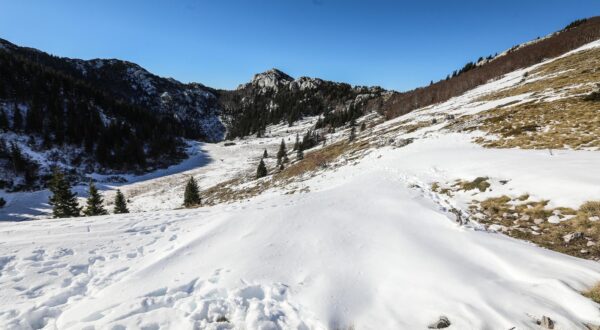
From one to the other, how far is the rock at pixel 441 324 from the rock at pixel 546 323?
1400 millimetres

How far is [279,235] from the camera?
369 inches

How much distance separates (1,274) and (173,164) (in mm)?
90112

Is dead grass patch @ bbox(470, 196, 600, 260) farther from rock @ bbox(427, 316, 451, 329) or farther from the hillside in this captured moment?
rock @ bbox(427, 316, 451, 329)

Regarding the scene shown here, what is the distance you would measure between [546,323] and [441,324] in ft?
5.21

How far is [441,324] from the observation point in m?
4.87

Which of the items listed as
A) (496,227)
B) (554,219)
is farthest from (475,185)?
(554,219)

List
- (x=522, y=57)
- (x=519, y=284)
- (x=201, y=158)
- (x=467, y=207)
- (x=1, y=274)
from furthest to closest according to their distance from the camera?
(x=201, y=158), (x=522, y=57), (x=467, y=207), (x=1, y=274), (x=519, y=284)

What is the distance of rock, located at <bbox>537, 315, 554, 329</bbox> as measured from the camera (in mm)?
4383

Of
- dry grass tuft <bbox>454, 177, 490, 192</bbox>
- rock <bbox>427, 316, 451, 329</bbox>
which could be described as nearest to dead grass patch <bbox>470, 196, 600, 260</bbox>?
dry grass tuft <bbox>454, 177, 490, 192</bbox>

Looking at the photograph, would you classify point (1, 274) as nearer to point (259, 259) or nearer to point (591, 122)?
point (259, 259)

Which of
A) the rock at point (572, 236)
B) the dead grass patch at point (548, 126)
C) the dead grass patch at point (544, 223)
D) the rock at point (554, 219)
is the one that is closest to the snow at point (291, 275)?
the dead grass patch at point (544, 223)

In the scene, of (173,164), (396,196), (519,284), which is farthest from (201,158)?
(519,284)

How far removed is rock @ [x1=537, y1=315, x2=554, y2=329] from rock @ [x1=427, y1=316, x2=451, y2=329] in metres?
1.40

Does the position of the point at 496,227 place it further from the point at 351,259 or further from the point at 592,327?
the point at 351,259
